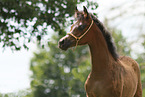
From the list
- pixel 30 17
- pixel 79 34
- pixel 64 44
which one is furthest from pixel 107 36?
pixel 30 17

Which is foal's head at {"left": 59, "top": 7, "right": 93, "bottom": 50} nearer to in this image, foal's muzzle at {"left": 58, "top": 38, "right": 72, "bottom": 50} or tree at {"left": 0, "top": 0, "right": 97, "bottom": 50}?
foal's muzzle at {"left": 58, "top": 38, "right": 72, "bottom": 50}

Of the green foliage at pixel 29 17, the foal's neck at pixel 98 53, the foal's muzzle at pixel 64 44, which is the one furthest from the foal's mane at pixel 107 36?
the green foliage at pixel 29 17

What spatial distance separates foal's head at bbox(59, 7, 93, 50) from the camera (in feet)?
14.1

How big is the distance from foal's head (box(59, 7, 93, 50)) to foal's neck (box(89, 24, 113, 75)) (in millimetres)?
122

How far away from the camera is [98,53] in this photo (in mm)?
4461

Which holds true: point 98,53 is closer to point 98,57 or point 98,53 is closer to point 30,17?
point 98,57

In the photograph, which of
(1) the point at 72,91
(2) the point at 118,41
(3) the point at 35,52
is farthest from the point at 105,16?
(3) the point at 35,52

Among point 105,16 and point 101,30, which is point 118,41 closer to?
point 105,16

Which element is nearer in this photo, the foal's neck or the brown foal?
the brown foal

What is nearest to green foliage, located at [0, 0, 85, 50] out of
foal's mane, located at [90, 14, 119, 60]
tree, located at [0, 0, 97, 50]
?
tree, located at [0, 0, 97, 50]

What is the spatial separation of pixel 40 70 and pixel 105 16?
339 inches

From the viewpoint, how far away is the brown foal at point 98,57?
14.1ft

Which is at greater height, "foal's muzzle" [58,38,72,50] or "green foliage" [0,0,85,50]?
"green foliage" [0,0,85,50]

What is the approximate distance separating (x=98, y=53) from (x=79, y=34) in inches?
20.7
